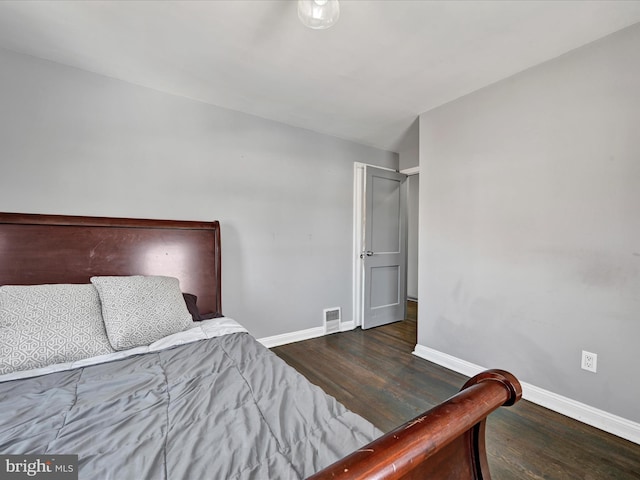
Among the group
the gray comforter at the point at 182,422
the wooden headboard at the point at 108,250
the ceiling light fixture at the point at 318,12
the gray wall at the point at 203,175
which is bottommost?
the gray comforter at the point at 182,422

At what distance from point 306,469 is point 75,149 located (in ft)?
8.35

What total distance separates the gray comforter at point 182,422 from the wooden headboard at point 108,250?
3.37 feet

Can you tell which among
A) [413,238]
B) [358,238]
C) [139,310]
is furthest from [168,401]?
[413,238]

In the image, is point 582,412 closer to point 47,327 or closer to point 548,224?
point 548,224

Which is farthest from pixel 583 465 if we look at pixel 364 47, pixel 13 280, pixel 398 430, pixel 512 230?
pixel 13 280

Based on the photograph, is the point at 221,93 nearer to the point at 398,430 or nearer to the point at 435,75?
the point at 435,75

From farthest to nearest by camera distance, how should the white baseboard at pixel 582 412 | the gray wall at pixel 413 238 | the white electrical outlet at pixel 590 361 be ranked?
the gray wall at pixel 413 238 < the white electrical outlet at pixel 590 361 < the white baseboard at pixel 582 412

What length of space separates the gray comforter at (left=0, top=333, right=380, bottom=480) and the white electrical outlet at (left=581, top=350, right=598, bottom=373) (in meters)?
1.86

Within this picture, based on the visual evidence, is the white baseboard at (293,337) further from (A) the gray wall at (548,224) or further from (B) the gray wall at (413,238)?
(B) the gray wall at (413,238)

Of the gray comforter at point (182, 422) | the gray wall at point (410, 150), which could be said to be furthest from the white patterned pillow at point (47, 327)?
the gray wall at point (410, 150)

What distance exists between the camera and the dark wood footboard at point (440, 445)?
1.57ft

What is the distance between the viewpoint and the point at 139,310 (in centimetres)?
157

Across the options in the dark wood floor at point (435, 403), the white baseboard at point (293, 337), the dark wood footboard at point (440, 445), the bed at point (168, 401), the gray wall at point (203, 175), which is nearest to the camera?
the dark wood footboard at point (440, 445)

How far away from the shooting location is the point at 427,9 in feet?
5.10
